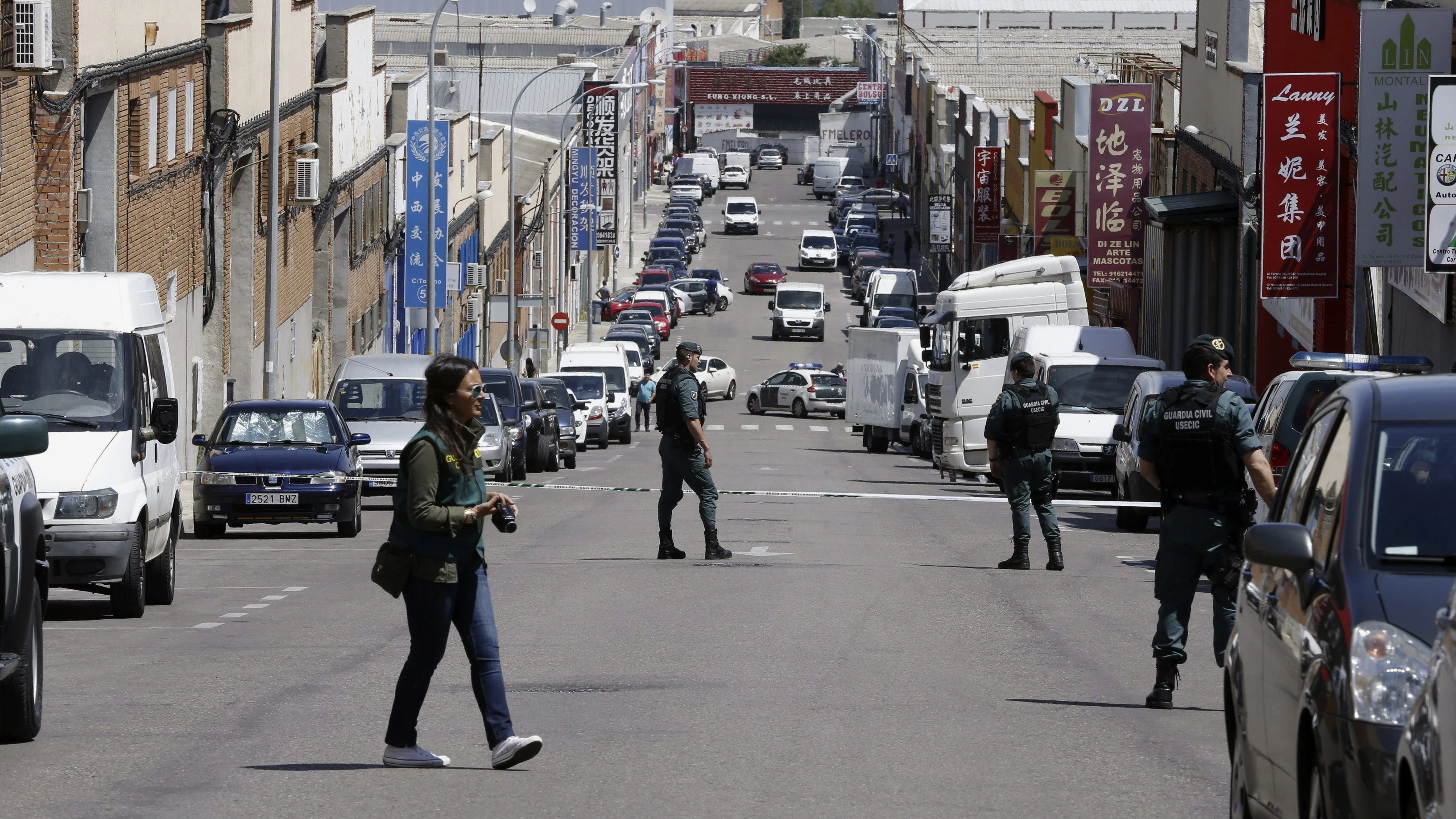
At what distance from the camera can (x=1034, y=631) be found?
47.1 ft

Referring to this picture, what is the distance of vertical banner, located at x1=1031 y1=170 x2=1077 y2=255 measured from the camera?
5778 centimetres

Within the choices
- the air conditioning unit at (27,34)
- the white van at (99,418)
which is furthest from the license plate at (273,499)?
the air conditioning unit at (27,34)

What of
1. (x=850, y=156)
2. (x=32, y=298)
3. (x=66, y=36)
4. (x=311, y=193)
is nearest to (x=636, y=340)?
(x=311, y=193)

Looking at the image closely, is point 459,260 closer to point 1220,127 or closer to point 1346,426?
point 1220,127

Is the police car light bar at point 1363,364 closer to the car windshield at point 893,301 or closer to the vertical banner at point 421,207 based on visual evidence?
the vertical banner at point 421,207

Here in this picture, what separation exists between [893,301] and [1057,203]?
2377cm

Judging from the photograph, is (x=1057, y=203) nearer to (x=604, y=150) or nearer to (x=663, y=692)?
(x=604, y=150)

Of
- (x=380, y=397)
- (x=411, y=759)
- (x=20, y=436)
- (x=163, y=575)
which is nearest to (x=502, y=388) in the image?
(x=380, y=397)

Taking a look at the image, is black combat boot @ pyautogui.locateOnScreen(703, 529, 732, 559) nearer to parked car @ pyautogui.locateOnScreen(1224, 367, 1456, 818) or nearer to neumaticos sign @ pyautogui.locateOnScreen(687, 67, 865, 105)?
parked car @ pyautogui.locateOnScreen(1224, 367, 1456, 818)

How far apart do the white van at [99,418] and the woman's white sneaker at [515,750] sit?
6.48 m

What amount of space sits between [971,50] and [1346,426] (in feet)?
422

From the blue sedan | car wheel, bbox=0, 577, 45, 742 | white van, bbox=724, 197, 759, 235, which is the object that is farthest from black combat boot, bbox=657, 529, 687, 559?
white van, bbox=724, 197, 759, 235

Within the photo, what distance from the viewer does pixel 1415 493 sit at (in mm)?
6691

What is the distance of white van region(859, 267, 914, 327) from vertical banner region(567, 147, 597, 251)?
1059cm
